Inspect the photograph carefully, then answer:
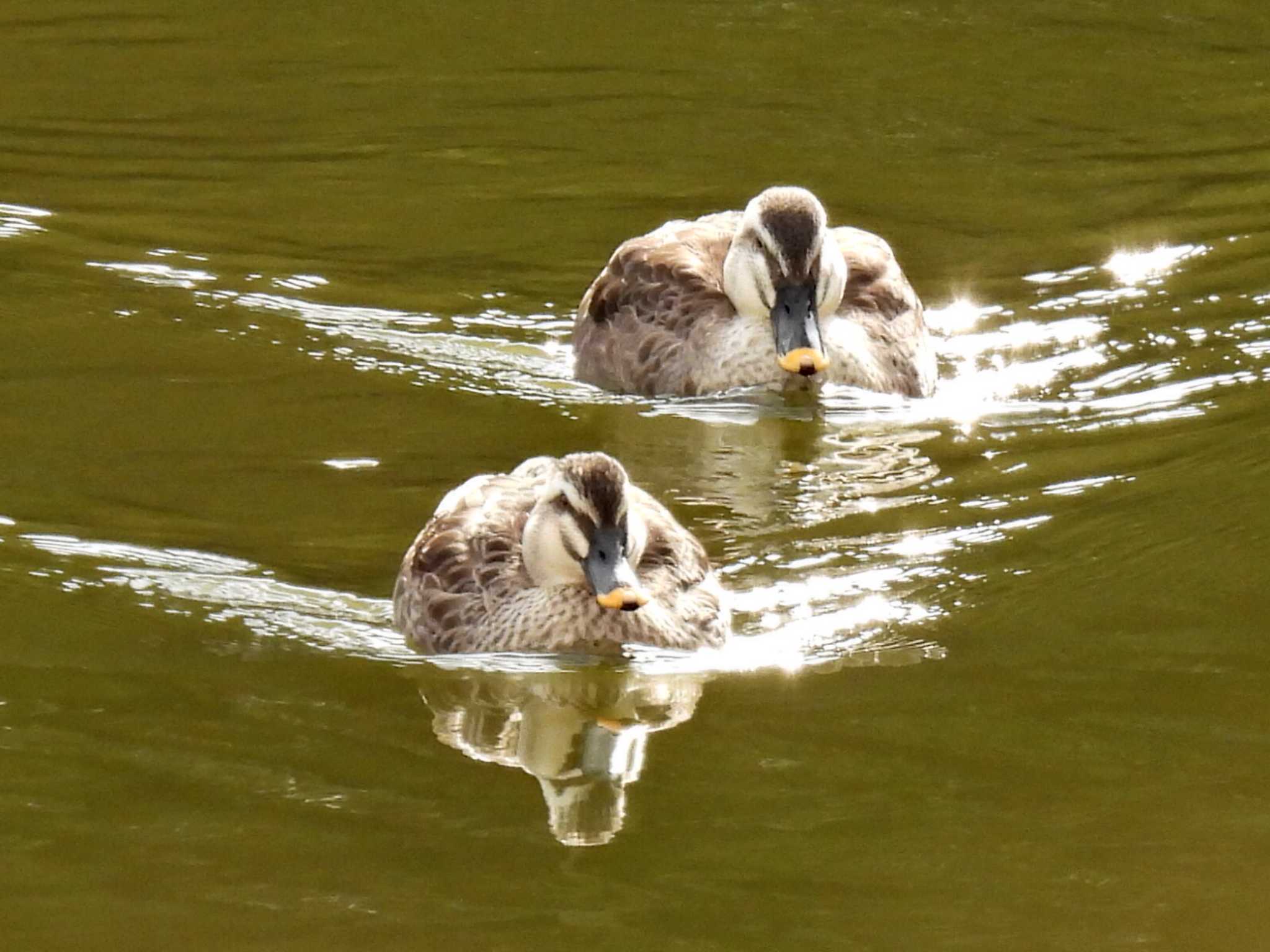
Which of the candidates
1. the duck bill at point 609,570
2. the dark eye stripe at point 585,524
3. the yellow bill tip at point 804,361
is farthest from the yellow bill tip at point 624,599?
the yellow bill tip at point 804,361

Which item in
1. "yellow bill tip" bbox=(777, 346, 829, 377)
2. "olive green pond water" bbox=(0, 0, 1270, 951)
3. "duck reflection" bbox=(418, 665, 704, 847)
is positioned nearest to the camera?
"olive green pond water" bbox=(0, 0, 1270, 951)

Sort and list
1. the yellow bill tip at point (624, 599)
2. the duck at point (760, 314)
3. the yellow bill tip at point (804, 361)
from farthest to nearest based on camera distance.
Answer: the duck at point (760, 314) < the yellow bill tip at point (804, 361) < the yellow bill tip at point (624, 599)

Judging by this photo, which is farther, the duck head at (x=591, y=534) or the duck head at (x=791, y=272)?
the duck head at (x=791, y=272)

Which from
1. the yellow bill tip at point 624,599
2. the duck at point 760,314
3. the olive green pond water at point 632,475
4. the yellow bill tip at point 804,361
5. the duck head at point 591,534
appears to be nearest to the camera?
the olive green pond water at point 632,475

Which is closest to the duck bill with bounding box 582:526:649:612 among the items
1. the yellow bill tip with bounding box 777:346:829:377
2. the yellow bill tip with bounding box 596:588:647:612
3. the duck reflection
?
the yellow bill tip with bounding box 596:588:647:612

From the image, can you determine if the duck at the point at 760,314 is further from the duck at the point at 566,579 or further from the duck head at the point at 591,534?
the duck head at the point at 591,534

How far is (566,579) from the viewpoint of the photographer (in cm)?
966

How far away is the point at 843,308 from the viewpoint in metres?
13.3

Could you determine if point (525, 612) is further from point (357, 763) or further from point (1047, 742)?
point (1047, 742)

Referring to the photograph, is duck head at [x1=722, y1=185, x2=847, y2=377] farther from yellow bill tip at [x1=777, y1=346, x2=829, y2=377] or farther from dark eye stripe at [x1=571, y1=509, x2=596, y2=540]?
dark eye stripe at [x1=571, y1=509, x2=596, y2=540]

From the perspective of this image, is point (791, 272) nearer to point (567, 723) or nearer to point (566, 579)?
point (566, 579)

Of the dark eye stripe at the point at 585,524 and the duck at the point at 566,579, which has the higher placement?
the dark eye stripe at the point at 585,524

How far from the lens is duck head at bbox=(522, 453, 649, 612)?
9.23m

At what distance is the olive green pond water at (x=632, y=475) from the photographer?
25.0 ft
